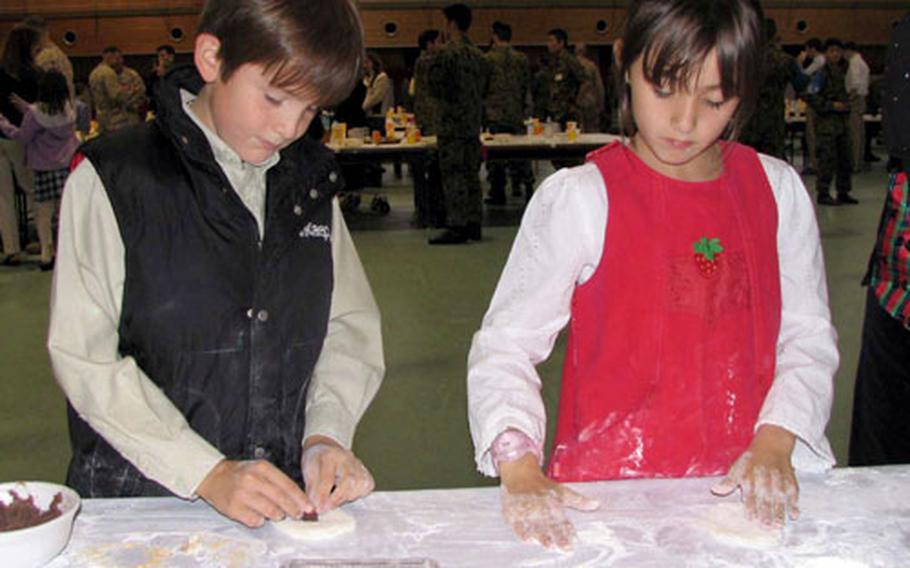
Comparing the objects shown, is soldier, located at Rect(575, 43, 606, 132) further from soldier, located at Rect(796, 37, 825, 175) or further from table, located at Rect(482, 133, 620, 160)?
table, located at Rect(482, 133, 620, 160)

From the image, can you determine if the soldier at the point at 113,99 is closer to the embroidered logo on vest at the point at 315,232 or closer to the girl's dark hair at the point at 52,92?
the girl's dark hair at the point at 52,92

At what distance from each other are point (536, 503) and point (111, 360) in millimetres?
596

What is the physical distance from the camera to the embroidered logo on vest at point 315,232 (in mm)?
1448

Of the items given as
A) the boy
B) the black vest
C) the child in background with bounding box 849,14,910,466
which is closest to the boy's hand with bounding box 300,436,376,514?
the boy

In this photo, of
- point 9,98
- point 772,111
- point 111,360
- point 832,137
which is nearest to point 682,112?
point 111,360

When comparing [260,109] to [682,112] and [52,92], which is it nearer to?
[682,112]

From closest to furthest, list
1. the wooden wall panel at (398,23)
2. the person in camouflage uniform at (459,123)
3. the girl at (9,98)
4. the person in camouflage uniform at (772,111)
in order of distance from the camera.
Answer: the girl at (9,98) < the person in camouflage uniform at (459,123) < the person in camouflage uniform at (772,111) < the wooden wall panel at (398,23)

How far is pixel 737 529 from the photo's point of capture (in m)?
1.23

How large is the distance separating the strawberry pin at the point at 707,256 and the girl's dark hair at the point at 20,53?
21.2ft

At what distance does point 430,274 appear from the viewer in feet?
20.5

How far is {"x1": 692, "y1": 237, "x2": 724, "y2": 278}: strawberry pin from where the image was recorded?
1.46m

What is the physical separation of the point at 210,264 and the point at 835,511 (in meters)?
0.91

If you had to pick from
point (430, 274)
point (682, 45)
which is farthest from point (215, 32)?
point (430, 274)

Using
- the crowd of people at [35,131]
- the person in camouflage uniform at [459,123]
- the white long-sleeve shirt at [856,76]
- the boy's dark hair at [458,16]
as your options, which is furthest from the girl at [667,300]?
the white long-sleeve shirt at [856,76]
